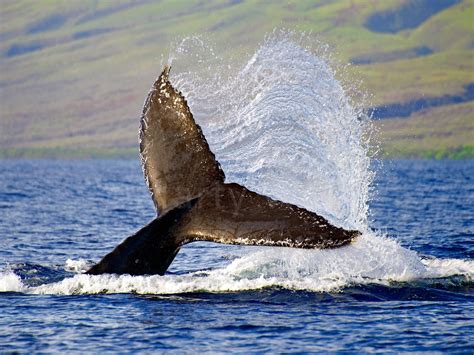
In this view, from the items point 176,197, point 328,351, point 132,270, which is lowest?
point 328,351

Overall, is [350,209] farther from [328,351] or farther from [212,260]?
[328,351]

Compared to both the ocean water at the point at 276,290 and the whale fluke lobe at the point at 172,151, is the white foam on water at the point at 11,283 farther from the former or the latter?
the whale fluke lobe at the point at 172,151

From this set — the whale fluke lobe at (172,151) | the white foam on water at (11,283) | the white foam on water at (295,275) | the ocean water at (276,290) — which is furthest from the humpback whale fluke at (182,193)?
the white foam on water at (11,283)

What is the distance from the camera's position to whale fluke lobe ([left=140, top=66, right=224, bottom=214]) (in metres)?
11.9

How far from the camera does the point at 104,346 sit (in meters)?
10.7

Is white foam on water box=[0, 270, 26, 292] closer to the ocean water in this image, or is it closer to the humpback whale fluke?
the ocean water

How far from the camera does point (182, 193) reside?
1208 centimetres

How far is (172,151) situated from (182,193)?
0.54 meters

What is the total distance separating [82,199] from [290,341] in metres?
31.1

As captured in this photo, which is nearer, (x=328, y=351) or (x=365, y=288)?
(x=328, y=351)

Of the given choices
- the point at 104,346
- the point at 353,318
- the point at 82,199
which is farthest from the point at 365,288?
the point at 82,199

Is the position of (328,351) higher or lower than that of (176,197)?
lower

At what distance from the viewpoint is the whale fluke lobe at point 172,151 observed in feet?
39.0

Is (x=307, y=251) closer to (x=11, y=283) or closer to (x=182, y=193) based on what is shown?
(x=182, y=193)
